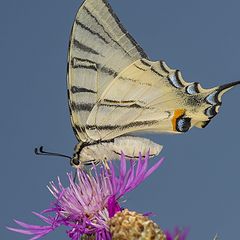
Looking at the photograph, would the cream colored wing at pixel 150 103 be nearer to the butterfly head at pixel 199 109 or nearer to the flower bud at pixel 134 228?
the butterfly head at pixel 199 109

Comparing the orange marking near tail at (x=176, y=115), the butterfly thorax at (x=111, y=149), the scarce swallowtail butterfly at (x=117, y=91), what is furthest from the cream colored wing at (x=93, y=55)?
the orange marking near tail at (x=176, y=115)

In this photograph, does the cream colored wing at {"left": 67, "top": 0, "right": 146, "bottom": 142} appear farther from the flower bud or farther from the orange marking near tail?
the flower bud

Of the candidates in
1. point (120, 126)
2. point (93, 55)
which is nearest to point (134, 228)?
point (120, 126)

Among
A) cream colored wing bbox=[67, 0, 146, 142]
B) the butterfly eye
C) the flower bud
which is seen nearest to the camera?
the flower bud

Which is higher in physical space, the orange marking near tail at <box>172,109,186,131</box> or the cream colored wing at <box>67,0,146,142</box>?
the cream colored wing at <box>67,0,146,142</box>

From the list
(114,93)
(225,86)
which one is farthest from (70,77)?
(225,86)

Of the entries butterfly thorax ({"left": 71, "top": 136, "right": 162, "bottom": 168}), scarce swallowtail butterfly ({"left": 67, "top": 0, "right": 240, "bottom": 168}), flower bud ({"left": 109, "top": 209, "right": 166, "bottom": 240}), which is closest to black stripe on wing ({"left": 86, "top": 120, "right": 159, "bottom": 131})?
scarce swallowtail butterfly ({"left": 67, "top": 0, "right": 240, "bottom": 168})
